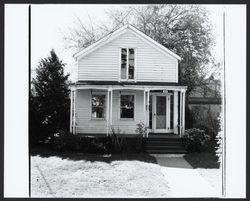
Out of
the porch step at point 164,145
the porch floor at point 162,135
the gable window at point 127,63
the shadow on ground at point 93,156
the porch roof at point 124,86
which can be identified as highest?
the gable window at point 127,63

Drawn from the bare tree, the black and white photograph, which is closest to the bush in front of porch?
the black and white photograph

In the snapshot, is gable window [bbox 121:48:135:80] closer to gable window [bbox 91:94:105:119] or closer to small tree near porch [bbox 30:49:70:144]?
gable window [bbox 91:94:105:119]

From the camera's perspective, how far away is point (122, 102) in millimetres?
19266

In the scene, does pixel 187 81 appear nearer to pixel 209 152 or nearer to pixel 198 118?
pixel 198 118

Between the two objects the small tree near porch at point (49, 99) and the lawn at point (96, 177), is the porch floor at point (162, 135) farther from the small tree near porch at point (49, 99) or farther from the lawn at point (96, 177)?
the small tree near porch at point (49, 99)

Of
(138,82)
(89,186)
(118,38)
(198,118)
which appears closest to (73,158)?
(89,186)

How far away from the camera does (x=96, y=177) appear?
11961 millimetres

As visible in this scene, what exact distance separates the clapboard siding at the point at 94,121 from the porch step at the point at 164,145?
6.84ft

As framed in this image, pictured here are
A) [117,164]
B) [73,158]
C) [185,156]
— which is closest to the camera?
[117,164]

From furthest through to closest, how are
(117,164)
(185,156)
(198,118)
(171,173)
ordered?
(198,118), (185,156), (117,164), (171,173)

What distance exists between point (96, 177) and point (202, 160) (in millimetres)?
5638

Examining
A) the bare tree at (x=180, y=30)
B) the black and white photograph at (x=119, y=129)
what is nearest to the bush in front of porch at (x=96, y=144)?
the black and white photograph at (x=119, y=129)

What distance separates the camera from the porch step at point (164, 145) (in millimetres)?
16438

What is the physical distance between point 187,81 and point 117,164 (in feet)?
51.5
